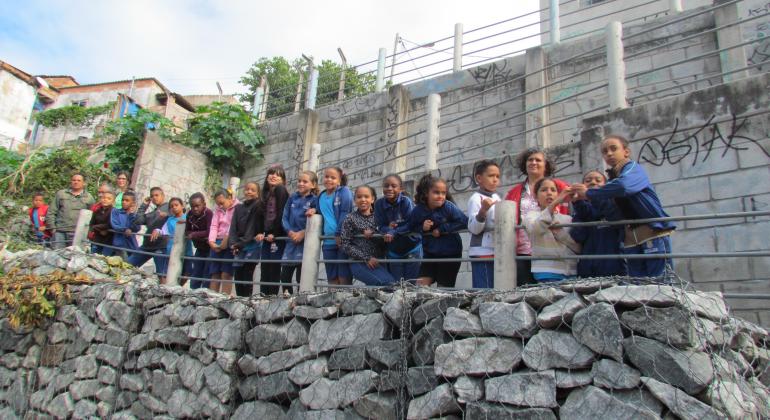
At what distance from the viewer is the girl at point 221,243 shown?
5.56 metres

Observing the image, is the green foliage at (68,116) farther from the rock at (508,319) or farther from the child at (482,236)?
the rock at (508,319)

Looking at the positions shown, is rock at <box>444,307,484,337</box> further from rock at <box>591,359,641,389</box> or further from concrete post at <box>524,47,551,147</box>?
concrete post at <box>524,47,551,147</box>

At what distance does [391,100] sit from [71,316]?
5.94 m

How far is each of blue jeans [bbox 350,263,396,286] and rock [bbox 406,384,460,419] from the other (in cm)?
125

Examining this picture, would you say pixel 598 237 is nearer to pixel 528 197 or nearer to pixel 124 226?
pixel 528 197

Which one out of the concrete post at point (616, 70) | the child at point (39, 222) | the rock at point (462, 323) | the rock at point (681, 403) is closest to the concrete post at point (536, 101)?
the concrete post at point (616, 70)

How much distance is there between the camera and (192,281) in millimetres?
5996

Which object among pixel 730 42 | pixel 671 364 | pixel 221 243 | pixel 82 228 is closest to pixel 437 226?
pixel 671 364

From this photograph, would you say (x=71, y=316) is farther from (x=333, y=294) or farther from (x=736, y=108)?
(x=736, y=108)

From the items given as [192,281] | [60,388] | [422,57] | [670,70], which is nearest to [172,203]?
[192,281]

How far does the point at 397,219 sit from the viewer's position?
4355 millimetres

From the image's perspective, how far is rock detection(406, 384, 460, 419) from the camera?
9.47ft

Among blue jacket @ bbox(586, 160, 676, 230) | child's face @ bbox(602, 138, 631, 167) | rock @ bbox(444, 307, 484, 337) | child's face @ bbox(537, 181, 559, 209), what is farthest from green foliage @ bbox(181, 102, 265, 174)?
blue jacket @ bbox(586, 160, 676, 230)

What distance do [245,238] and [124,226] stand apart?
2412 mm
